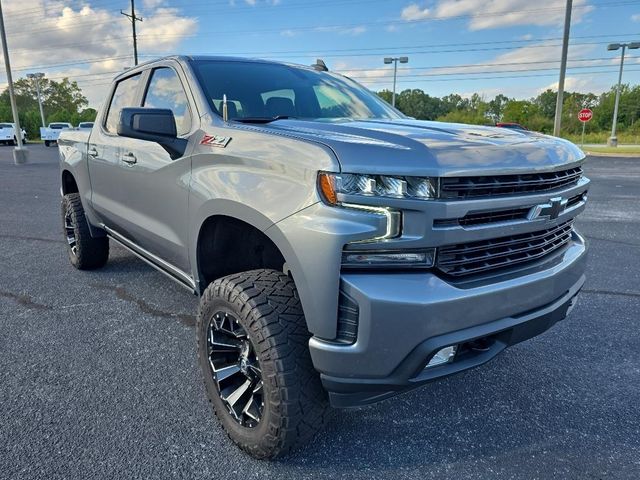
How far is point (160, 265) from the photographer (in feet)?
10.7

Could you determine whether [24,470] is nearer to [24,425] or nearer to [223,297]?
[24,425]

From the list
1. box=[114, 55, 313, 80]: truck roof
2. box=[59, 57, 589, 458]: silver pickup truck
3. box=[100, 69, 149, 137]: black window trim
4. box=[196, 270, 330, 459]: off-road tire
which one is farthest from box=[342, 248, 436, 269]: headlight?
box=[100, 69, 149, 137]: black window trim

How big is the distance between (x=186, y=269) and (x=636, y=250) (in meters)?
5.35

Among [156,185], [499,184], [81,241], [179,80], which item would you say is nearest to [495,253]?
[499,184]

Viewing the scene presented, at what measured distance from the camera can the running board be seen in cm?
288

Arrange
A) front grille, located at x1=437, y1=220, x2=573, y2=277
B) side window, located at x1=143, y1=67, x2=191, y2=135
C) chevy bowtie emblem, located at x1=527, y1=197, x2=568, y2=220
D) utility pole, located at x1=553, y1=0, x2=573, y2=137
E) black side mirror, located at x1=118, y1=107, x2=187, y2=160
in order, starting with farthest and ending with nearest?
utility pole, located at x1=553, y1=0, x2=573, y2=137, side window, located at x1=143, y1=67, x2=191, y2=135, black side mirror, located at x1=118, y1=107, x2=187, y2=160, chevy bowtie emblem, located at x1=527, y1=197, x2=568, y2=220, front grille, located at x1=437, y1=220, x2=573, y2=277

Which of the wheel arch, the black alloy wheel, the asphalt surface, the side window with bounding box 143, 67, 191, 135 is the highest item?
the side window with bounding box 143, 67, 191, 135

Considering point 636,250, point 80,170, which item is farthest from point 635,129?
point 80,170

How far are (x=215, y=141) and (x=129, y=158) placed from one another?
3.77ft

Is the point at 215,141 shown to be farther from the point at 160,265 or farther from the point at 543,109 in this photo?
the point at 543,109

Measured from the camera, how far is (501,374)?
2943mm

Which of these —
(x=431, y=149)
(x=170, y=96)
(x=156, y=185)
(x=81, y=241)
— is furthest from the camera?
(x=81, y=241)

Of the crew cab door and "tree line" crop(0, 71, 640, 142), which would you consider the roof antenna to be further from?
"tree line" crop(0, 71, 640, 142)

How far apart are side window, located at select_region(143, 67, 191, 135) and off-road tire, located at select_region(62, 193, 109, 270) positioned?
1.64 m
